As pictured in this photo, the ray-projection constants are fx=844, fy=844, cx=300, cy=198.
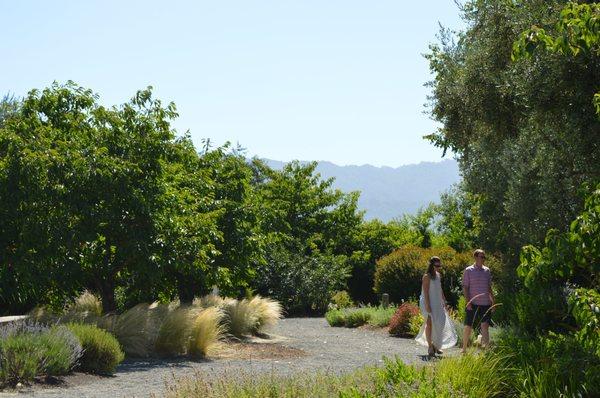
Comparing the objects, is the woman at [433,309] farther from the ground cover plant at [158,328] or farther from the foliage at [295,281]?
the foliage at [295,281]

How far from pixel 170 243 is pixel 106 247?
1.29 metres

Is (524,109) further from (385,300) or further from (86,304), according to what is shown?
(385,300)

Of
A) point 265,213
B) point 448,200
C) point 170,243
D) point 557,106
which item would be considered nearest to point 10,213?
point 170,243

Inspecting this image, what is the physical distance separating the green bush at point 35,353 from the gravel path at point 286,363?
308 mm

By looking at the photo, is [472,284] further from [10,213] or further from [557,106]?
[10,213]

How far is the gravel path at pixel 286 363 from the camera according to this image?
10.8 meters

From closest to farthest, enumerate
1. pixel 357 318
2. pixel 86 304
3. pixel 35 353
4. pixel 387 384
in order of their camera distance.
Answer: pixel 387 384 < pixel 35 353 < pixel 86 304 < pixel 357 318

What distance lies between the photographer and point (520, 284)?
836 inches

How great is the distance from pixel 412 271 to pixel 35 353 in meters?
17.8

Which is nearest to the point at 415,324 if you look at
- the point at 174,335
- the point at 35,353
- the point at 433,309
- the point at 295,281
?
Result: the point at 433,309

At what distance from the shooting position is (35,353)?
11.2 metres

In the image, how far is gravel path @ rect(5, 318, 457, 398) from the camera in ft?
35.3

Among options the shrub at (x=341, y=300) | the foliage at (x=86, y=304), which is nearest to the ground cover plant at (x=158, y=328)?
the foliage at (x=86, y=304)

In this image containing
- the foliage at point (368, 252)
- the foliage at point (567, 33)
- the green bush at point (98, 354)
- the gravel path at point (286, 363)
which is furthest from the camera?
the foliage at point (368, 252)
